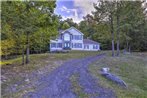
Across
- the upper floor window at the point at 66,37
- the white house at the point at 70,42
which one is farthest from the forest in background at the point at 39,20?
the upper floor window at the point at 66,37

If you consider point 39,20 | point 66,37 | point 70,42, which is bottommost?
point 70,42

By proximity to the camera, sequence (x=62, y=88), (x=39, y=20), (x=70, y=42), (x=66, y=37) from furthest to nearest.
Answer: (x=70, y=42) < (x=66, y=37) < (x=39, y=20) < (x=62, y=88)

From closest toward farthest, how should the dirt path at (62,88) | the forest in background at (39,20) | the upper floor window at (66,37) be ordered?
the dirt path at (62,88) → the forest in background at (39,20) → the upper floor window at (66,37)

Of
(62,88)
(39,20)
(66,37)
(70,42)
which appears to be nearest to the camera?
(62,88)

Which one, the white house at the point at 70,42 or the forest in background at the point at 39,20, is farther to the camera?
the white house at the point at 70,42

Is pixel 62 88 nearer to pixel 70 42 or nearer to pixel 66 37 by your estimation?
pixel 66 37

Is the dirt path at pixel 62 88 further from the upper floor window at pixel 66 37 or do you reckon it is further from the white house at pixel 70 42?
the upper floor window at pixel 66 37

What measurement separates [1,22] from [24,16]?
3695 millimetres

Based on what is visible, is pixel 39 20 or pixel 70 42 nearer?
pixel 39 20

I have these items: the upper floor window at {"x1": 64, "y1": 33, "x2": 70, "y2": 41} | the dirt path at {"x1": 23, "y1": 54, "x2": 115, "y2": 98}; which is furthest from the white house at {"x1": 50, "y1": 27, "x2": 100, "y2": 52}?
the dirt path at {"x1": 23, "y1": 54, "x2": 115, "y2": 98}

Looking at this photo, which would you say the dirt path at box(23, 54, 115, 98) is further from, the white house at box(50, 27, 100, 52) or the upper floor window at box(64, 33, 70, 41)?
the upper floor window at box(64, 33, 70, 41)

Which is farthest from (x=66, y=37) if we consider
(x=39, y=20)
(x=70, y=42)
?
(x=39, y=20)

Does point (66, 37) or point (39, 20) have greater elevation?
point (39, 20)

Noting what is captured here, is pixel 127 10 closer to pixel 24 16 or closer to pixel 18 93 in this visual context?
pixel 24 16
